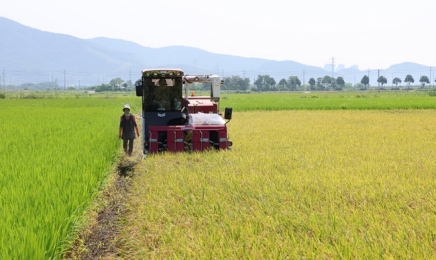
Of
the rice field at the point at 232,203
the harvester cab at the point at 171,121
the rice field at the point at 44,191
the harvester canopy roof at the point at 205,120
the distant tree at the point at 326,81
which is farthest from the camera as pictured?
the distant tree at the point at 326,81

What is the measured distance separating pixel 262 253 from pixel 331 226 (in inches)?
42.3

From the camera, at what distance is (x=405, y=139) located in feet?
42.4

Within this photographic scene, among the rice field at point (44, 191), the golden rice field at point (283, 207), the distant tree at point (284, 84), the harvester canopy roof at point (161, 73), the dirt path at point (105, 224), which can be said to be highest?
the distant tree at point (284, 84)

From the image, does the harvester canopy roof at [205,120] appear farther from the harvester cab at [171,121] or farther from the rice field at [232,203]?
the rice field at [232,203]

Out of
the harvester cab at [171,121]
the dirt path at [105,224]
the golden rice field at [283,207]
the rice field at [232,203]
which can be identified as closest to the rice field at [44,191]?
the rice field at [232,203]

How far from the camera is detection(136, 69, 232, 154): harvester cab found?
10.4 meters

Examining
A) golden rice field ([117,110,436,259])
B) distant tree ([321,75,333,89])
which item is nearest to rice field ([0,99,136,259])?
golden rice field ([117,110,436,259])

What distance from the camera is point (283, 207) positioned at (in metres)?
5.40

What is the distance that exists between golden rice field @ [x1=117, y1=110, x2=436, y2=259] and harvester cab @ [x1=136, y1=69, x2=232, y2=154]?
636 mm

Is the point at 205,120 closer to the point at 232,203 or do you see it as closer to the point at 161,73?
the point at 161,73

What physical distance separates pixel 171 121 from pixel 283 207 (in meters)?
6.29

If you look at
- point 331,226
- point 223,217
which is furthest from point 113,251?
point 331,226

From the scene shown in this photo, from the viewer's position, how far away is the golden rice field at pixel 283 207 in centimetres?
410

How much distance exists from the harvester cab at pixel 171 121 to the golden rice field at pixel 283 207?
0.64m
